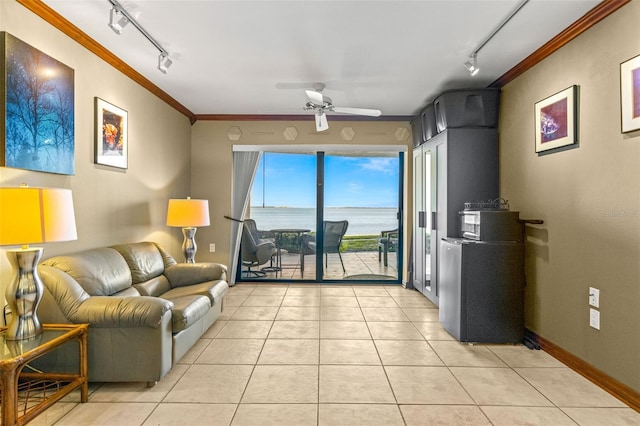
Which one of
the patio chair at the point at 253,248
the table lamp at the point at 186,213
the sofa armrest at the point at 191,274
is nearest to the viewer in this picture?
the sofa armrest at the point at 191,274

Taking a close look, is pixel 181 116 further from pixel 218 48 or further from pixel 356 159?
pixel 356 159

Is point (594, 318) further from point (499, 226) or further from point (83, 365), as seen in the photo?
point (83, 365)

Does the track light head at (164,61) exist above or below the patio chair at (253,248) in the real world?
above

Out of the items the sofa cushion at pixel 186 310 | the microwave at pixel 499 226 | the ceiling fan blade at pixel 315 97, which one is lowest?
the sofa cushion at pixel 186 310

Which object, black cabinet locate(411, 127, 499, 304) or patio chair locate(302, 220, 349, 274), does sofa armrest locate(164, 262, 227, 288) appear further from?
black cabinet locate(411, 127, 499, 304)

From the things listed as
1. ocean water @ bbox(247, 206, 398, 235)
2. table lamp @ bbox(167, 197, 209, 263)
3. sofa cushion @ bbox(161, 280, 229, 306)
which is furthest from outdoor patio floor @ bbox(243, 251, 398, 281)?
sofa cushion @ bbox(161, 280, 229, 306)

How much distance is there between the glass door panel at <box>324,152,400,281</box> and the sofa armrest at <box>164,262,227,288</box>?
2187mm

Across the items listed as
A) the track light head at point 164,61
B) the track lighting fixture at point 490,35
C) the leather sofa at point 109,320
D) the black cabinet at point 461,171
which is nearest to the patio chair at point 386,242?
the black cabinet at point 461,171

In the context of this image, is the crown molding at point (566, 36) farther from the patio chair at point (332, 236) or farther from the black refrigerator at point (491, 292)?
the patio chair at point (332, 236)

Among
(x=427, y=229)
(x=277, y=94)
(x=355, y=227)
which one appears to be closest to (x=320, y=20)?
(x=277, y=94)

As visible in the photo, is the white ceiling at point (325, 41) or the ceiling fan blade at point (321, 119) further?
the ceiling fan blade at point (321, 119)

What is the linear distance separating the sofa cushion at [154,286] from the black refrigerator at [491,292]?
2849mm

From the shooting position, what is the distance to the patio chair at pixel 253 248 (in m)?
5.58

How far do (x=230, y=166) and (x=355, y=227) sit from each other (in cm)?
221
